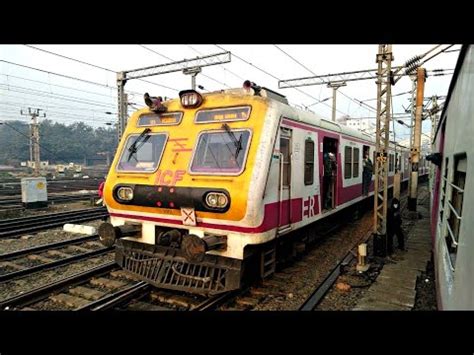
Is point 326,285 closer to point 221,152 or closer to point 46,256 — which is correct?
point 221,152

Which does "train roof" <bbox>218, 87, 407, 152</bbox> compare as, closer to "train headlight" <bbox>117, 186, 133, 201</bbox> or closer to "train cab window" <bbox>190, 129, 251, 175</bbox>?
"train cab window" <bbox>190, 129, 251, 175</bbox>

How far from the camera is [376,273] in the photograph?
673 cm

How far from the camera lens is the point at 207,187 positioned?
4.90 m

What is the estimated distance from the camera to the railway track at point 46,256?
260 inches

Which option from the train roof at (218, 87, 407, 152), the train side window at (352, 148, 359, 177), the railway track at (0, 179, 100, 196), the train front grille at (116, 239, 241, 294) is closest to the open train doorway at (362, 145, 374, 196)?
the train side window at (352, 148, 359, 177)

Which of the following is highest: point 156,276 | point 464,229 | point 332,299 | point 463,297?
point 464,229

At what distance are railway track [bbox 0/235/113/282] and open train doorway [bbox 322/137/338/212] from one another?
5.56 metres

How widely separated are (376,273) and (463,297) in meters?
4.34

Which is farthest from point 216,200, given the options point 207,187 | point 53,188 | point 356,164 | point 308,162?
point 53,188

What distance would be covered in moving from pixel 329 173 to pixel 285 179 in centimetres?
277

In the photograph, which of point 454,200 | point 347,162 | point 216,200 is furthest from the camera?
point 347,162

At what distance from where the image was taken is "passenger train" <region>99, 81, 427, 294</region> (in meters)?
4.76
